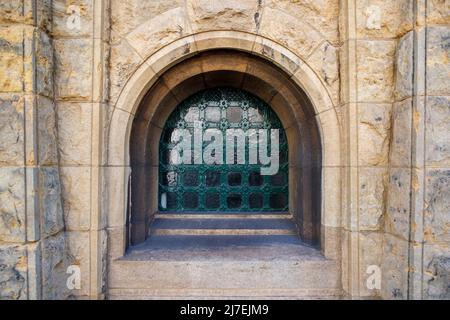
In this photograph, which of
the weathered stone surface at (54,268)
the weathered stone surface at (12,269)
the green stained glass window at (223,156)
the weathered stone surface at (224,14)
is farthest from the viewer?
the green stained glass window at (223,156)

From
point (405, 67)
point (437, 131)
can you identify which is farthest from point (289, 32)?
point (437, 131)

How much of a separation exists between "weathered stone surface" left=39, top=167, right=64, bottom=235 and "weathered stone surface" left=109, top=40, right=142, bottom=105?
0.82 m

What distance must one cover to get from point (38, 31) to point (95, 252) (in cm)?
186

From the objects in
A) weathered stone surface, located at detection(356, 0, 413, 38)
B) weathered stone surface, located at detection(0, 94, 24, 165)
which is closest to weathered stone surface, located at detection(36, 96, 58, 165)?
weathered stone surface, located at detection(0, 94, 24, 165)

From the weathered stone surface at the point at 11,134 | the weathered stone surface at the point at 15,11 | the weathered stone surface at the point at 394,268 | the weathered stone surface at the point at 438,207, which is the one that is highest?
the weathered stone surface at the point at 15,11

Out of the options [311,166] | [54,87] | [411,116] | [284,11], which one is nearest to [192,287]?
[311,166]

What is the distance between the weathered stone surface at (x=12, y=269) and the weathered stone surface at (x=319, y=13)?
2994 millimetres

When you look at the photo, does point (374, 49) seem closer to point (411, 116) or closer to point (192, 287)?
point (411, 116)

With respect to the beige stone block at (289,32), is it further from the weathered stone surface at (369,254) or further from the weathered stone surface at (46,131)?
the weathered stone surface at (46,131)

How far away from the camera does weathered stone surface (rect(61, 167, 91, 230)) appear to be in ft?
8.08

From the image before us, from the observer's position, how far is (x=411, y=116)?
7.29 ft

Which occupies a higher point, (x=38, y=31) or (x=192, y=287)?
(x=38, y=31)

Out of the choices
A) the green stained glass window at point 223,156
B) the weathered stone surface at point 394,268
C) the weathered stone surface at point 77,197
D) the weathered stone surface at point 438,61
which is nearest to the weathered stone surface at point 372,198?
the weathered stone surface at point 394,268

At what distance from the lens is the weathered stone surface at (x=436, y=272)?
2.14 meters
